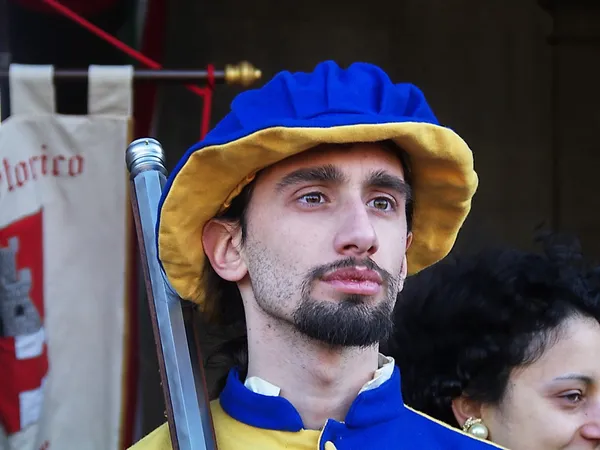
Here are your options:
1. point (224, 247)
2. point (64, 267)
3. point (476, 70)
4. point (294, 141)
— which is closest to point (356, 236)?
point (294, 141)

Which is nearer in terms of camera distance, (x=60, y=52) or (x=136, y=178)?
(x=136, y=178)

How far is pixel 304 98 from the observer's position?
1.47 meters

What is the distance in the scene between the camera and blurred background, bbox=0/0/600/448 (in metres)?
3.30

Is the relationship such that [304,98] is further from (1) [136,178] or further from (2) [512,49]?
(2) [512,49]

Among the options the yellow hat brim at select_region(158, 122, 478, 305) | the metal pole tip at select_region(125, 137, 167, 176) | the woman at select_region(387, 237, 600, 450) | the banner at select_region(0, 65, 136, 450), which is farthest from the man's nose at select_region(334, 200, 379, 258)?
the banner at select_region(0, 65, 136, 450)

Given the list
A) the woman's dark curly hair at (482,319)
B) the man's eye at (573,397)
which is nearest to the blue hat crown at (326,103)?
the woman's dark curly hair at (482,319)

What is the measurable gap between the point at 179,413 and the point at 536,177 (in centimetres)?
252

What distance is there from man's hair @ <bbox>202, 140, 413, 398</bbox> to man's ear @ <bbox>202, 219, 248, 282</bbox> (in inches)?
0.6

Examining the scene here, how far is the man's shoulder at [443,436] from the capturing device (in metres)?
1.54

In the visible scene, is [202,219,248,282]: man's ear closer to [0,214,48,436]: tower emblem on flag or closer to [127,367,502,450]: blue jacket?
[127,367,502,450]: blue jacket

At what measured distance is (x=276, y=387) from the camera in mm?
1526

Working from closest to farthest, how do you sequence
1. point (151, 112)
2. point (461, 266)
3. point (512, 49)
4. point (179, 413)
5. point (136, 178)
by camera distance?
Result: point (179, 413), point (136, 178), point (461, 266), point (151, 112), point (512, 49)

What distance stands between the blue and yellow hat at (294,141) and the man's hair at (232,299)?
0.02 meters

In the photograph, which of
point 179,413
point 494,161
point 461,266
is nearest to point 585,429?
point 461,266
